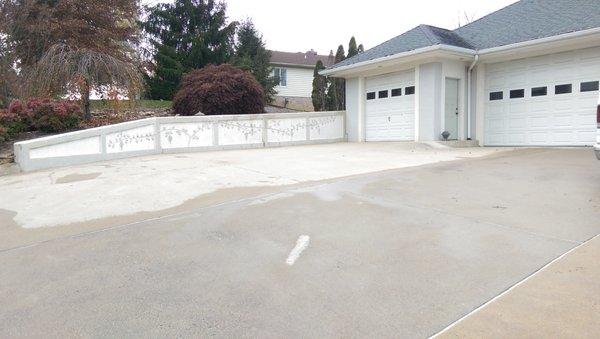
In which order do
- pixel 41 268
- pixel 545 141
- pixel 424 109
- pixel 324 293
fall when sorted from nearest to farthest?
pixel 324 293 → pixel 41 268 → pixel 545 141 → pixel 424 109

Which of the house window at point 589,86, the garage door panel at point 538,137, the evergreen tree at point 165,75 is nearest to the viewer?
the house window at point 589,86

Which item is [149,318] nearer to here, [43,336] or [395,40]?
[43,336]

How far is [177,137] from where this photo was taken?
14312 millimetres

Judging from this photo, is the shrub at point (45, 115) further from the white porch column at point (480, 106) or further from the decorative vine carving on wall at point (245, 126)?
the white porch column at point (480, 106)

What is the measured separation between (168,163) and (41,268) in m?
7.14

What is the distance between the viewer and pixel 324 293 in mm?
3670

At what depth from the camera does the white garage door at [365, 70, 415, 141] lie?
1602 centimetres

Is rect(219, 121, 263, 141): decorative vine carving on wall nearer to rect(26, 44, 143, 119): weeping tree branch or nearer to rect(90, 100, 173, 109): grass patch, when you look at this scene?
rect(26, 44, 143, 119): weeping tree branch

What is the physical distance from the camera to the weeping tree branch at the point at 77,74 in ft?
50.1

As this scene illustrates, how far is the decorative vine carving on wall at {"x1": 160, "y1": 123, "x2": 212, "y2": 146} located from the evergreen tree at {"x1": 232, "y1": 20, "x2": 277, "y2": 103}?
1272 centimetres

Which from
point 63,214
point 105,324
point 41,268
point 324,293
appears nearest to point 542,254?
point 324,293

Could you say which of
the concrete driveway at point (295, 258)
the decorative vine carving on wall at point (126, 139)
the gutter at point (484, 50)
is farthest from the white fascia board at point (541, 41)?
the decorative vine carving on wall at point (126, 139)

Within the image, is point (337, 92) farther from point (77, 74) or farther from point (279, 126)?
point (77, 74)

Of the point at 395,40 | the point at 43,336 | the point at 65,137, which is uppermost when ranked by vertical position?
the point at 395,40
